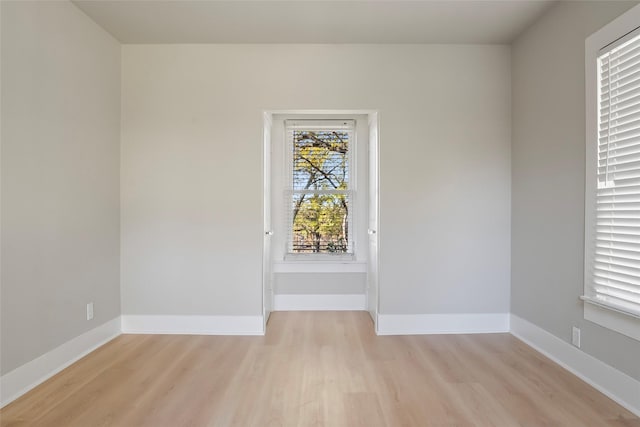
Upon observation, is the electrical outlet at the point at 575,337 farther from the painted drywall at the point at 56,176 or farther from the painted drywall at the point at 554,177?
the painted drywall at the point at 56,176

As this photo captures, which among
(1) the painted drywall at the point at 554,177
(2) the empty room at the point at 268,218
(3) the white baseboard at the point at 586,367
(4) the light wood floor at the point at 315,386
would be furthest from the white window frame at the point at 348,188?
(3) the white baseboard at the point at 586,367

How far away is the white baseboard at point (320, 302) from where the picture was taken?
12.9 ft

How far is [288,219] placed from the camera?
4.07 meters

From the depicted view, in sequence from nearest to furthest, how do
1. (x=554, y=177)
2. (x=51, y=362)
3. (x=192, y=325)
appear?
(x=51, y=362), (x=554, y=177), (x=192, y=325)

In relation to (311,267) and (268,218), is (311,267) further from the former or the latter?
(268,218)

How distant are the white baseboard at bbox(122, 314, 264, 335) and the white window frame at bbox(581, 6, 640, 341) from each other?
255 centimetres

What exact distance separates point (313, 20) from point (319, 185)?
1762 mm

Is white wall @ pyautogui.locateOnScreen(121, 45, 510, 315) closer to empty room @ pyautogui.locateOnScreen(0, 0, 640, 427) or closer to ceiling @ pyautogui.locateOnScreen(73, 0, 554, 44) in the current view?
empty room @ pyautogui.locateOnScreen(0, 0, 640, 427)

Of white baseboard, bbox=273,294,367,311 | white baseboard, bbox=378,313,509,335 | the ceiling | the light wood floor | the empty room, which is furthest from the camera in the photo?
white baseboard, bbox=273,294,367,311

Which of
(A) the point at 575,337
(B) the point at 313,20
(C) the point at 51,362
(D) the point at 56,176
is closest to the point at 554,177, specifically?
(A) the point at 575,337

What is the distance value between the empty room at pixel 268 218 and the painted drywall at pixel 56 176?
2 cm

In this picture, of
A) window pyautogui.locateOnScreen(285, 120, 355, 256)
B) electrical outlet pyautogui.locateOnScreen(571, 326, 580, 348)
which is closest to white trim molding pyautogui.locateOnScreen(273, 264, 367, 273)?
window pyautogui.locateOnScreen(285, 120, 355, 256)

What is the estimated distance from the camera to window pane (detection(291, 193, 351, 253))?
4.05 m

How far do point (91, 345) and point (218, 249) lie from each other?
1.25m
